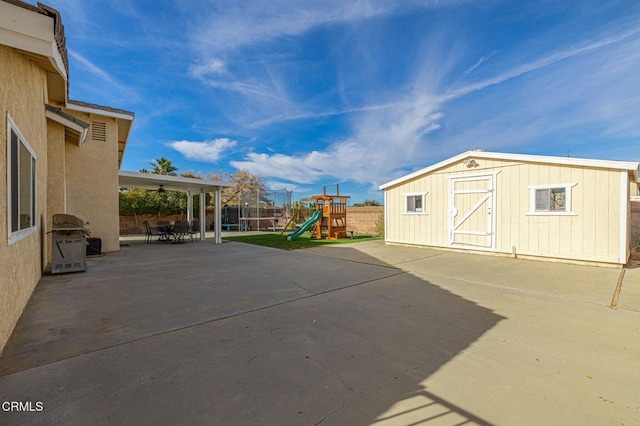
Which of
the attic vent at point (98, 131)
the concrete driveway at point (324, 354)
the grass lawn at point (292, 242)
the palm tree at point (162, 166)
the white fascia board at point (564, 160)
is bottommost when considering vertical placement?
Result: the grass lawn at point (292, 242)

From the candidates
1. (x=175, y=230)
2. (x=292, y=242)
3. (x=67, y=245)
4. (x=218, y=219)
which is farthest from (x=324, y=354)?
(x=218, y=219)

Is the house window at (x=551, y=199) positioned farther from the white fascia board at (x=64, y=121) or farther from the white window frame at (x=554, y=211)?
the white fascia board at (x=64, y=121)

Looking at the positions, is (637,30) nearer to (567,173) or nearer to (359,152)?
(567,173)

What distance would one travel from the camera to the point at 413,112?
1608 cm

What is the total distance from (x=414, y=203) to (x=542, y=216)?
3966mm

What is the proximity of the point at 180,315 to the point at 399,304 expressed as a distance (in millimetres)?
2943

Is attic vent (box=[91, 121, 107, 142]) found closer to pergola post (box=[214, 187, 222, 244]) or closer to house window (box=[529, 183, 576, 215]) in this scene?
pergola post (box=[214, 187, 222, 244])

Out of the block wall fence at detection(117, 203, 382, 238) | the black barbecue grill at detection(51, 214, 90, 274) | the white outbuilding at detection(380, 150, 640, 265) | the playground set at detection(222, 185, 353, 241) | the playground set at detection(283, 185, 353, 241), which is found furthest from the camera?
the playground set at detection(222, 185, 353, 241)

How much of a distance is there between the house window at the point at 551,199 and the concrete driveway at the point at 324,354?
272 centimetres

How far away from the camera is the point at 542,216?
7.55 meters

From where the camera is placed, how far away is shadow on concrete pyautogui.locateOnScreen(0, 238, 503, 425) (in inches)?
68.4

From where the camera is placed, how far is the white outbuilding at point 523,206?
6.58 metres

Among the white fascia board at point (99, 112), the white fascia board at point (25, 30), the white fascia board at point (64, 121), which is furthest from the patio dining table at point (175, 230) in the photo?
the white fascia board at point (25, 30)

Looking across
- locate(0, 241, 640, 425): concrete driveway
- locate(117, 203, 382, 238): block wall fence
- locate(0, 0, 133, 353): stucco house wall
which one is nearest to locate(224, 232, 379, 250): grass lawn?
locate(117, 203, 382, 238): block wall fence
